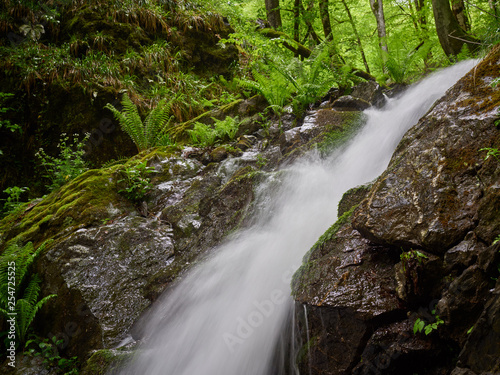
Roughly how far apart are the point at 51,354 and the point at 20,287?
0.97 m

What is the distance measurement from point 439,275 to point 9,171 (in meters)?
8.49

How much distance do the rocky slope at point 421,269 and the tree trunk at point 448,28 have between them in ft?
12.1

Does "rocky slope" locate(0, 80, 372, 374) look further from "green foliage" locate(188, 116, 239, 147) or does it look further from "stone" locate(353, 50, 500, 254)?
"stone" locate(353, 50, 500, 254)

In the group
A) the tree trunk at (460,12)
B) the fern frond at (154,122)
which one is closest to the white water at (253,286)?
the fern frond at (154,122)

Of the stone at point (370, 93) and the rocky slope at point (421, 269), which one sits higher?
the stone at point (370, 93)

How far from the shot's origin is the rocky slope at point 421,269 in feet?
5.43

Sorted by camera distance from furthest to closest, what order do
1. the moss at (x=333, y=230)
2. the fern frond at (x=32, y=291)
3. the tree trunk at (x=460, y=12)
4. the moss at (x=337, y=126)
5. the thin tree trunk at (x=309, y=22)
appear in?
the thin tree trunk at (x=309, y=22) → the tree trunk at (x=460, y=12) → the moss at (x=337, y=126) → the fern frond at (x=32, y=291) → the moss at (x=333, y=230)

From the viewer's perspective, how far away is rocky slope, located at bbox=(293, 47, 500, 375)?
1.66 metres

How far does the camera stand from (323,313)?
6.89 feet

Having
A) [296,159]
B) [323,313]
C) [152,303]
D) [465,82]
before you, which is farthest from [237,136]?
[323,313]

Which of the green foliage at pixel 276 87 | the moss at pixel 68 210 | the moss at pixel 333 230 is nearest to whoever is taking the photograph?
the moss at pixel 333 230

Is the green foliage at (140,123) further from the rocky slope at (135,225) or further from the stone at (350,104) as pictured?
the stone at (350,104)

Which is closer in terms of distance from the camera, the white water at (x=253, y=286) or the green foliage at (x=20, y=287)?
the white water at (x=253, y=286)

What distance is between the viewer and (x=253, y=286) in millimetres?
3021
